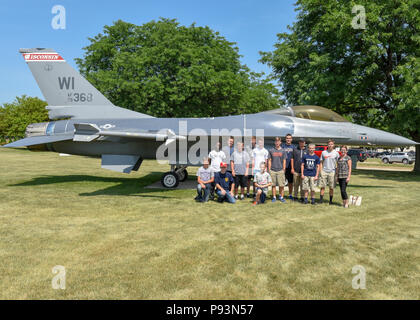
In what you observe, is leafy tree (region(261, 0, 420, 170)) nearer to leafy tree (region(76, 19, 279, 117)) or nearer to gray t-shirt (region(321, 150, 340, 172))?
leafy tree (region(76, 19, 279, 117))

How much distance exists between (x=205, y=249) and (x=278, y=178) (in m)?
4.44

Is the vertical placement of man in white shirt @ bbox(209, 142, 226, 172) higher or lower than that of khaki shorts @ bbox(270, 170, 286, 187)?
higher

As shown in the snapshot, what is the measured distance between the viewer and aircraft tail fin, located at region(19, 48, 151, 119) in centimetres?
1157

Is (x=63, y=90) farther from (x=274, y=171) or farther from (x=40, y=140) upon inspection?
(x=274, y=171)

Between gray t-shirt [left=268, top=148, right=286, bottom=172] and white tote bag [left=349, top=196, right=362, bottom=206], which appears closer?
white tote bag [left=349, top=196, right=362, bottom=206]

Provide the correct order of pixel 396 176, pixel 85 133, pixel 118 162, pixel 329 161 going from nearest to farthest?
pixel 329 161, pixel 85 133, pixel 118 162, pixel 396 176

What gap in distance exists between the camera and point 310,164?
7.81 meters

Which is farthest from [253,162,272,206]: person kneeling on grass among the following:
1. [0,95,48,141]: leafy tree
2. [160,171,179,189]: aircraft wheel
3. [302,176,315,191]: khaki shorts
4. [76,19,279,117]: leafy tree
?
[0,95,48,141]: leafy tree

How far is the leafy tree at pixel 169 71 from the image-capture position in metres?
23.9

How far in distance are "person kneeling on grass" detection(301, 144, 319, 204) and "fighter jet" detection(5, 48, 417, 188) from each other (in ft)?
7.09

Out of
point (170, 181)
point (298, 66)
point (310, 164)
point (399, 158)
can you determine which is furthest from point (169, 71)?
point (399, 158)

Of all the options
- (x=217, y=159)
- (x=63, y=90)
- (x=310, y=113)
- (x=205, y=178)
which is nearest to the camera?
(x=205, y=178)

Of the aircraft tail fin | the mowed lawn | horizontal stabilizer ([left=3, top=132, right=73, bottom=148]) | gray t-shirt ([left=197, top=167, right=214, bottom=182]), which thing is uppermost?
the aircraft tail fin

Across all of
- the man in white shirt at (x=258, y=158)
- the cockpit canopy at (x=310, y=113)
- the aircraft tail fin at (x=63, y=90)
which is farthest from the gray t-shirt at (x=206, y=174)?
the aircraft tail fin at (x=63, y=90)
